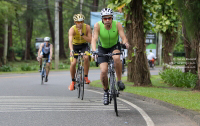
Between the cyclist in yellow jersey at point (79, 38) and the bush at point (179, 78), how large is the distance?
18.1ft

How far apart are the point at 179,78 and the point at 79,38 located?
6.29 m

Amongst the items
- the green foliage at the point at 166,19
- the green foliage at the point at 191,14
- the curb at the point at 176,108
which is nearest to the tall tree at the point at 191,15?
the green foliage at the point at 191,14

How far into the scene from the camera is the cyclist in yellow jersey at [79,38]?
9.66 m

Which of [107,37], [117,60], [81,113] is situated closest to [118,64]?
[117,60]

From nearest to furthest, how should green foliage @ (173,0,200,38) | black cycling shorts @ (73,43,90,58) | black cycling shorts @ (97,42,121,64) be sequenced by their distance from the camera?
black cycling shorts @ (97,42,121,64)
black cycling shorts @ (73,43,90,58)
green foliage @ (173,0,200,38)

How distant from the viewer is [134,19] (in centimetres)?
1445

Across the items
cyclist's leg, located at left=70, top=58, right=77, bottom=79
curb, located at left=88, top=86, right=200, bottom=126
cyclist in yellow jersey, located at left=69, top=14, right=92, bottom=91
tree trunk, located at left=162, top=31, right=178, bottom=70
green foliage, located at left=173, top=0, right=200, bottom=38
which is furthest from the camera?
tree trunk, located at left=162, top=31, right=178, bottom=70

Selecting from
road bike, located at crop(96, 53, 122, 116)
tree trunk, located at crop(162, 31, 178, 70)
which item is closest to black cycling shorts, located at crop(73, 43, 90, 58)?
road bike, located at crop(96, 53, 122, 116)

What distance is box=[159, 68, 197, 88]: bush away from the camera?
14.4 meters

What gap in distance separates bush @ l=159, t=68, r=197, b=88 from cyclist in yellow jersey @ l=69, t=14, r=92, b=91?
5.52m

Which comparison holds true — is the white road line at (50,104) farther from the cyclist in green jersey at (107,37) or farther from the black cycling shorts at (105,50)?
the black cycling shorts at (105,50)

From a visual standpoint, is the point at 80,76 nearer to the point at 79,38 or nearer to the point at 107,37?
the point at 79,38

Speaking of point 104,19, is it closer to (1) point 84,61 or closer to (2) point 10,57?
(1) point 84,61

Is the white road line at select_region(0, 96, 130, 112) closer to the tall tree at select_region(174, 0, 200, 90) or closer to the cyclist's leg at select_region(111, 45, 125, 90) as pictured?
the cyclist's leg at select_region(111, 45, 125, 90)
